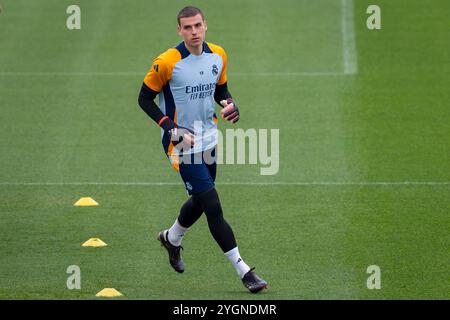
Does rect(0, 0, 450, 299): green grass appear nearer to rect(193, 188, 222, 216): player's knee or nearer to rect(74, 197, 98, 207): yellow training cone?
rect(74, 197, 98, 207): yellow training cone

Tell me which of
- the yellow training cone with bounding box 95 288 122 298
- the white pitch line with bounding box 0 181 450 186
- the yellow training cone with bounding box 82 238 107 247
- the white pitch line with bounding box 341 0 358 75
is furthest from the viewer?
the white pitch line with bounding box 341 0 358 75

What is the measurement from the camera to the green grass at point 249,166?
10.8 meters

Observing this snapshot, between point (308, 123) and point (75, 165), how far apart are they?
343cm

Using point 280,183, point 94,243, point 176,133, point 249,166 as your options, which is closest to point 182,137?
point 176,133

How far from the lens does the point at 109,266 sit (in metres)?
10.9

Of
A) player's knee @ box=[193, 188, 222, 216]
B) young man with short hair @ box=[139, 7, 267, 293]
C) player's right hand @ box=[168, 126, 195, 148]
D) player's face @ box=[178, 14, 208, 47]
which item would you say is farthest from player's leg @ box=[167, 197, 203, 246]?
player's face @ box=[178, 14, 208, 47]

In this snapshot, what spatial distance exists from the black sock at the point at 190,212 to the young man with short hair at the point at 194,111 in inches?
6.7

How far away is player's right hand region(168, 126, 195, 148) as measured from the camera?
10055 millimetres

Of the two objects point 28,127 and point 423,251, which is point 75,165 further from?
point 423,251

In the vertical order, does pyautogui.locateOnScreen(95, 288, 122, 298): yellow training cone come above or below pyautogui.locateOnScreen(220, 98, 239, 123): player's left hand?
below

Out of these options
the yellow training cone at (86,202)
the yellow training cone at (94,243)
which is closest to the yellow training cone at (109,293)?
the yellow training cone at (94,243)

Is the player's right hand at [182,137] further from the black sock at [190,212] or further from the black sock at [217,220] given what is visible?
the black sock at [190,212]

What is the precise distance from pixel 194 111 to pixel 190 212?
Answer: 0.99m

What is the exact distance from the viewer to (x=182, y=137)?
10109 mm
